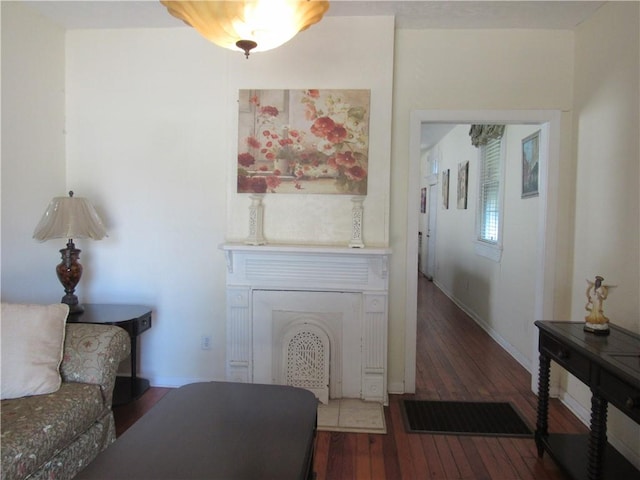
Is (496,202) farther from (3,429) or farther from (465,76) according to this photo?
(3,429)

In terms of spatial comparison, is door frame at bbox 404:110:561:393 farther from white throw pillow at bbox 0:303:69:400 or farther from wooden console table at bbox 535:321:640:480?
white throw pillow at bbox 0:303:69:400

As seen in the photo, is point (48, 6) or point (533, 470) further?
point (48, 6)

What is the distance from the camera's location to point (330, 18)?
2686 millimetres

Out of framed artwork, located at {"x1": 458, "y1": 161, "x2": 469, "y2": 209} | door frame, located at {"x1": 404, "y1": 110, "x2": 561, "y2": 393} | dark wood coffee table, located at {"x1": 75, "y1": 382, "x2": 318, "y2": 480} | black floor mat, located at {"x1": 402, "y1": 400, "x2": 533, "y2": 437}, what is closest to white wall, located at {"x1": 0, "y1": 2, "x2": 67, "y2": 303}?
dark wood coffee table, located at {"x1": 75, "y1": 382, "x2": 318, "y2": 480}

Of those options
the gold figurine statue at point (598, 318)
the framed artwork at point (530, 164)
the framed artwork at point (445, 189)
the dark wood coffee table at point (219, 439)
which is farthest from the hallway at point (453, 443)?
the framed artwork at point (445, 189)

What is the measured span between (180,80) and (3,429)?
93.9 inches

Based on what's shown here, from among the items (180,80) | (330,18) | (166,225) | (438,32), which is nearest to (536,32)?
(438,32)

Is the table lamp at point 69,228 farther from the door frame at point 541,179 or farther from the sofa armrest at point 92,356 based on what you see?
the door frame at point 541,179

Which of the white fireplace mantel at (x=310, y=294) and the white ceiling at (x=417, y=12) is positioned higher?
the white ceiling at (x=417, y=12)

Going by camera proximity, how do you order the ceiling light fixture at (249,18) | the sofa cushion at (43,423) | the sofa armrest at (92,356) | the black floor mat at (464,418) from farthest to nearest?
the black floor mat at (464,418) < the sofa armrest at (92,356) < the sofa cushion at (43,423) < the ceiling light fixture at (249,18)

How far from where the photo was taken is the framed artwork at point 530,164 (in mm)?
3113

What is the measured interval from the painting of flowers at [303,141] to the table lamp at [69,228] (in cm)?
103

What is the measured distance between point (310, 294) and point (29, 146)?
220 cm

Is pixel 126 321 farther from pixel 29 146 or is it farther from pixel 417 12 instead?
pixel 417 12
